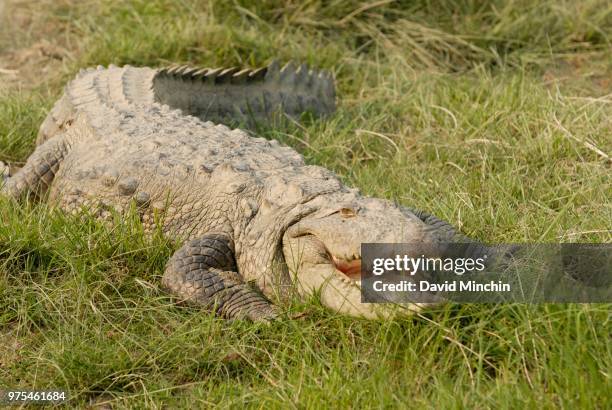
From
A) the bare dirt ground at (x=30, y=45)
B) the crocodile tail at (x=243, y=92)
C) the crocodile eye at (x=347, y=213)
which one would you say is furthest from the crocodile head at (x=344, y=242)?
the bare dirt ground at (x=30, y=45)

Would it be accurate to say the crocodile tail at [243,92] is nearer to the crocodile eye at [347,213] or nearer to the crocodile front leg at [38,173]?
the crocodile front leg at [38,173]

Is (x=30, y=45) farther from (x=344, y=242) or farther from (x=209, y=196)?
(x=344, y=242)

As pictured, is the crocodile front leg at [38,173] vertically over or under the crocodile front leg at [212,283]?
over

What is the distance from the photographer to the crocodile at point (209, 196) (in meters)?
3.83

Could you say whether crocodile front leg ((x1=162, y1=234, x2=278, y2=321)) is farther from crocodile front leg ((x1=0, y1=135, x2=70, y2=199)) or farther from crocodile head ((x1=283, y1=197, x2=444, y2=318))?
crocodile front leg ((x1=0, y1=135, x2=70, y2=199))

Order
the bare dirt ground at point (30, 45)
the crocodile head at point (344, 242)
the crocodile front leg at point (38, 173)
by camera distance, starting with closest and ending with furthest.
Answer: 1. the crocodile head at point (344, 242)
2. the crocodile front leg at point (38, 173)
3. the bare dirt ground at point (30, 45)

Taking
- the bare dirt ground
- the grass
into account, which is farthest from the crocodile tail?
the bare dirt ground

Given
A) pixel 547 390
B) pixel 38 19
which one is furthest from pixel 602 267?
pixel 38 19

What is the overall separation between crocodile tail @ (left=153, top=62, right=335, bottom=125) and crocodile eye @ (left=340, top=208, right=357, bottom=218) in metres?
2.20

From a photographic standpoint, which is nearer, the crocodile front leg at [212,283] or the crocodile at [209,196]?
the crocodile at [209,196]

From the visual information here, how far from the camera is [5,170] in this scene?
5445mm

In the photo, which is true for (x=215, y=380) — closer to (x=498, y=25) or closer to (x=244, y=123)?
(x=244, y=123)

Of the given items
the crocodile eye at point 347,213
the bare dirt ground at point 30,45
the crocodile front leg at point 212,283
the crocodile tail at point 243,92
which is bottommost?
the crocodile front leg at point 212,283

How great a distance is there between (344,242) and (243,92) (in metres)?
2.55
